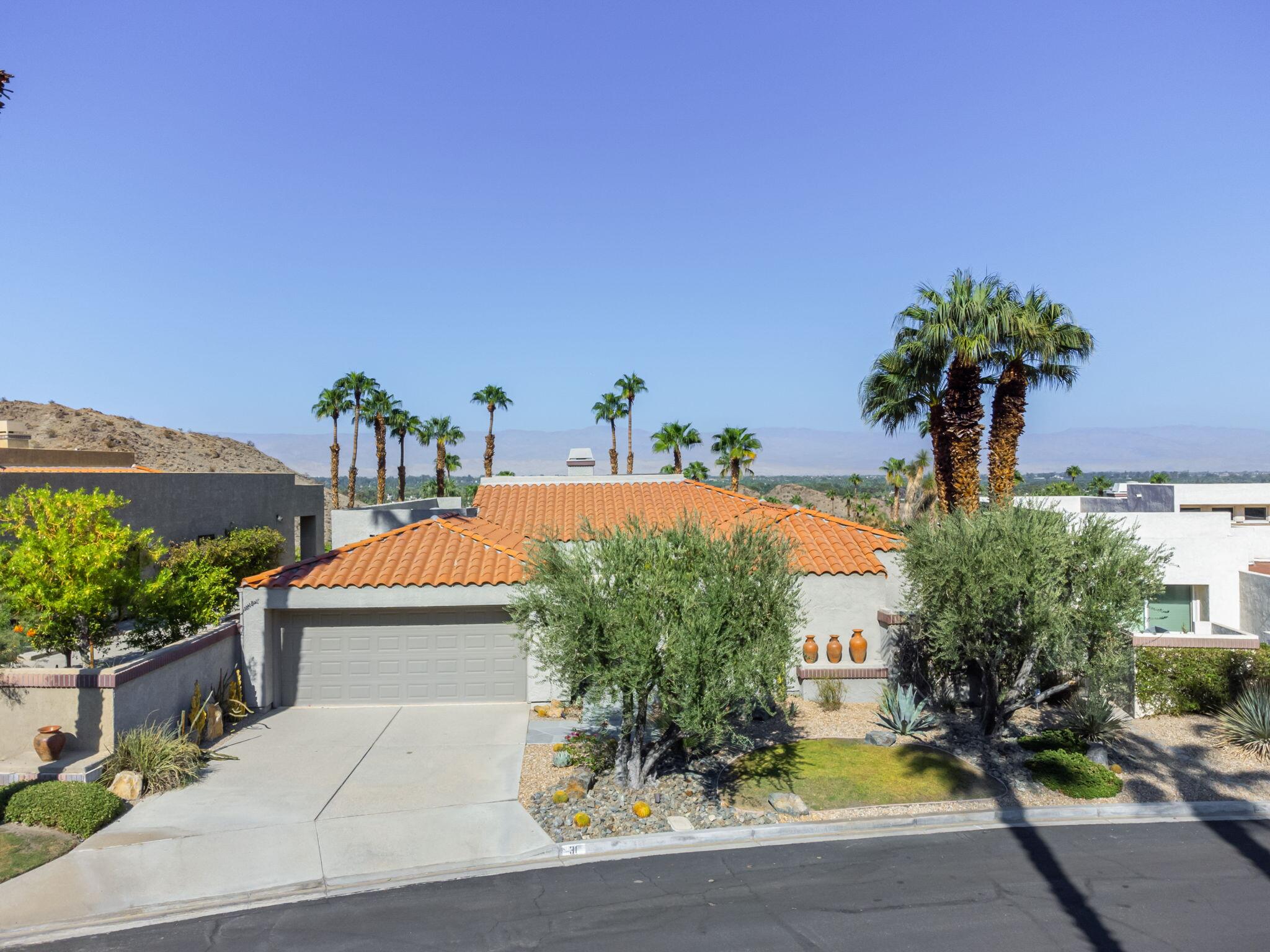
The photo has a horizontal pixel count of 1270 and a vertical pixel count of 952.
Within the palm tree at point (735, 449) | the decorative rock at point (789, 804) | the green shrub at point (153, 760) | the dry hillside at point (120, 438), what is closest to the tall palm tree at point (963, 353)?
the decorative rock at point (789, 804)

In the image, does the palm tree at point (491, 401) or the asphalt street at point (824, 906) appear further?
the palm tree at point (491, 401)

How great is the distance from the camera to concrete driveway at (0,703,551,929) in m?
9.38

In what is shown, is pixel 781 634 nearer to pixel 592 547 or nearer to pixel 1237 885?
pixel 592 547

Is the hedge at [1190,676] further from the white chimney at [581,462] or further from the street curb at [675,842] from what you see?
the white chimney at [581,462]

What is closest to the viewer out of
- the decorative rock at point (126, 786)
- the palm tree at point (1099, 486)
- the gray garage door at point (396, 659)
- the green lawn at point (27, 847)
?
the green lawn at point (27, 847)

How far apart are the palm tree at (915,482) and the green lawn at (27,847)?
3543 cm

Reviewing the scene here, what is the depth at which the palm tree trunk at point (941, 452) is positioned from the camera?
23609 mm

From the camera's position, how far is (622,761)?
12.4 metres

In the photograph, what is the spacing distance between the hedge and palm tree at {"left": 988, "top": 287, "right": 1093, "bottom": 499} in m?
6.49

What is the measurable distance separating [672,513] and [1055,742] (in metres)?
14.1

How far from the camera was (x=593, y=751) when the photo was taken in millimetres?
13758

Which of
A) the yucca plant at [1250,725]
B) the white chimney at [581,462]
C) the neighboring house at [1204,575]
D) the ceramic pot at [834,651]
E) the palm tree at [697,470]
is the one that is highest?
the palm tree at [697,470]

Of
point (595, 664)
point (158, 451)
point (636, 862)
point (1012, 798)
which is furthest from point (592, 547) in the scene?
point (158, 451)

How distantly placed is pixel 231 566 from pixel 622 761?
16873mm
